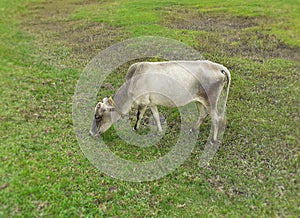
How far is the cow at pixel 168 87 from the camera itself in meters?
10.2

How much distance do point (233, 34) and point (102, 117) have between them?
1453 cm

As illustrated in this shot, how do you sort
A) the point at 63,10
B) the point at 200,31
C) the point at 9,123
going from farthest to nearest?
the point at 63,10 < the point at 200,31 < the point at 9,123

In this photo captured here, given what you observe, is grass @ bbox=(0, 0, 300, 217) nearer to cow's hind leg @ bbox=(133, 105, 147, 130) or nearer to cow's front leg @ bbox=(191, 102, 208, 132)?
cow's front leg @ bbox=(191, 102, 208, 132)

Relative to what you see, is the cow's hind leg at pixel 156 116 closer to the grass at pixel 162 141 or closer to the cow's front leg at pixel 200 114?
the grass at pixel 162 141

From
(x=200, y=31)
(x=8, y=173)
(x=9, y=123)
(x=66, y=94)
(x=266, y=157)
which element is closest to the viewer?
(x=8, y=173)

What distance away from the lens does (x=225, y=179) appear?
A: 9094 mm

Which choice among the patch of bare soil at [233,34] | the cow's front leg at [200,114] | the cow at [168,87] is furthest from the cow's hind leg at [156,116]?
the patch of bare soil at [233,34]

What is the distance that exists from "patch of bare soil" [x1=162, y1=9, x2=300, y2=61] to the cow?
853 centimetres

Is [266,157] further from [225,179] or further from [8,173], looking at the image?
[8,173]

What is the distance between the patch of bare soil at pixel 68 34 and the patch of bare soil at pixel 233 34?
207 inches

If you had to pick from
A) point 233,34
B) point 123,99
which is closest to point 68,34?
point 233,34

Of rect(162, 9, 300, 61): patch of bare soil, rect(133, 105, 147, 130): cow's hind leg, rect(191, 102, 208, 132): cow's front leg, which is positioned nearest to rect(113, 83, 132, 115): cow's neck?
rect(133, 105, 147, 130): cow's hind leg

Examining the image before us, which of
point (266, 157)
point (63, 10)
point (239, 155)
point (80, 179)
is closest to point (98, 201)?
point (80, 179)

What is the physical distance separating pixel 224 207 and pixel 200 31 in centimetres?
1627
